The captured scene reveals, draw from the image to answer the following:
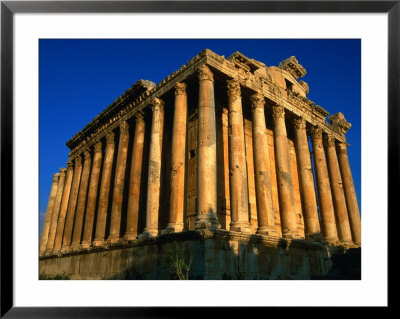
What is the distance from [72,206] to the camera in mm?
27578

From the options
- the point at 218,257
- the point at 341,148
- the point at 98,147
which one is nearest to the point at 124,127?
the point at 98,147

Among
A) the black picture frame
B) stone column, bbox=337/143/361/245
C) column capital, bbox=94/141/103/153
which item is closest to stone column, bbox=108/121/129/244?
column capital, bbox=94/141/103/153

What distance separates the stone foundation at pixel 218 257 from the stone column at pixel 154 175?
119cm

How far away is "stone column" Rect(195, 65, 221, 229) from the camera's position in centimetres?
1340

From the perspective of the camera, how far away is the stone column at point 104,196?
21484 millimetres

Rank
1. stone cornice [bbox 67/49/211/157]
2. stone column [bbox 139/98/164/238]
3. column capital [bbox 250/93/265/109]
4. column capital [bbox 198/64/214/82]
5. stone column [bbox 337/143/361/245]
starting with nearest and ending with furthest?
column capital [bbox 198/64/214/82] → stone column [bbox 139/98/164/238] → stone cornice [bbox 67/49/211/157] → column capital [bbox 250/93/265/109] → stone column [bbox 337/143/361/245]

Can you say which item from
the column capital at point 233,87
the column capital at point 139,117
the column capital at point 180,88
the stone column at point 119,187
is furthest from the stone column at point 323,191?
the stone column at point 119,187

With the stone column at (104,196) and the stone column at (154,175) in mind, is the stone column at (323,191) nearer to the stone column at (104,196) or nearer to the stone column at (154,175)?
the stone column at (154,175)

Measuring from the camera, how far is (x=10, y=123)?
7.18 meters

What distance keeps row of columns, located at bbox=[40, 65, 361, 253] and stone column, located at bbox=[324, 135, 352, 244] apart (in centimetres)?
7

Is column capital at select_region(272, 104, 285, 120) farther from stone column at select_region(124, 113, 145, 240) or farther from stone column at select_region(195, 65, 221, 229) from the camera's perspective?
stone column at select_region(124, 113, 145, 240)

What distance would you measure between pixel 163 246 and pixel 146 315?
24.9 feet
